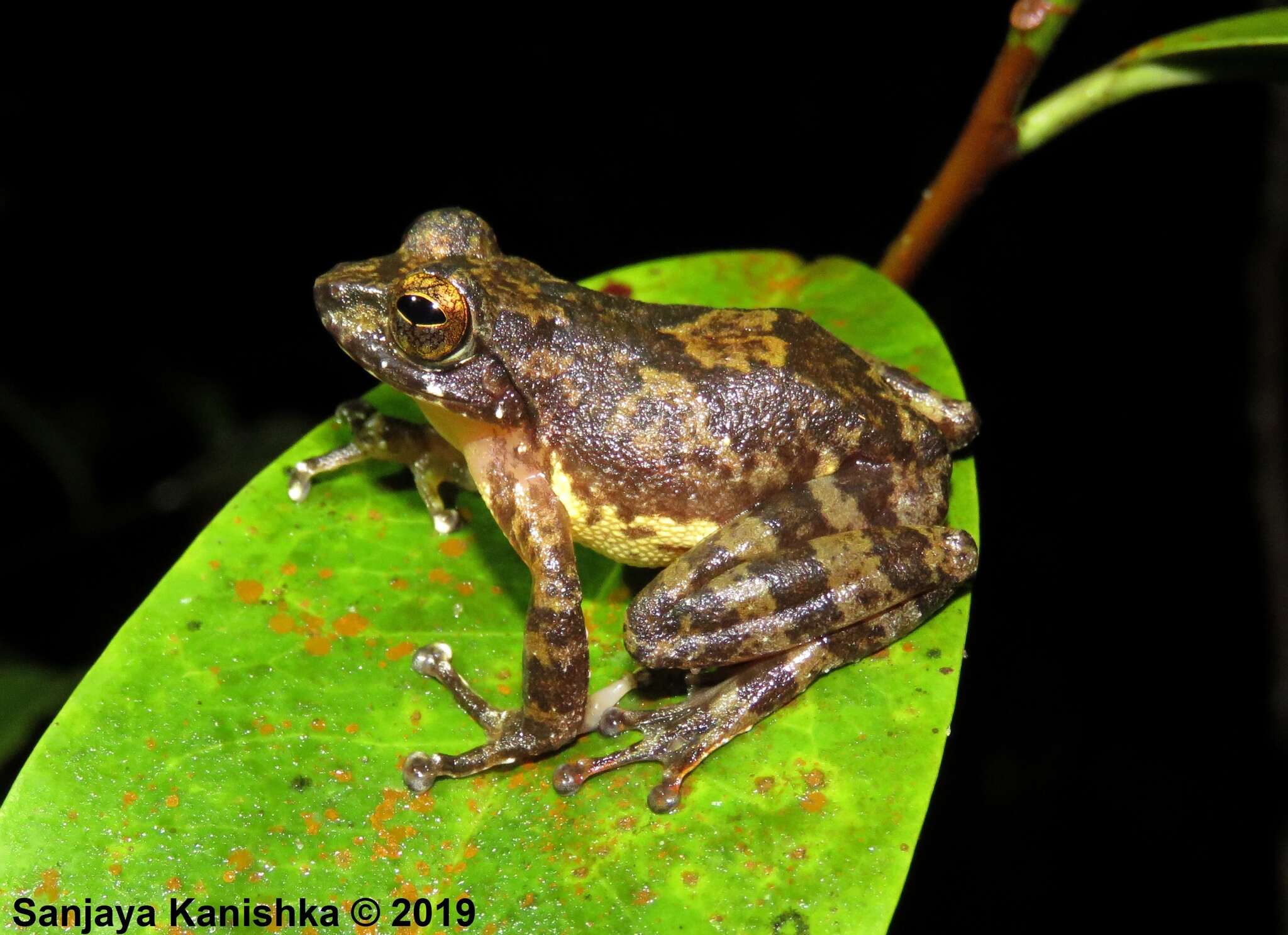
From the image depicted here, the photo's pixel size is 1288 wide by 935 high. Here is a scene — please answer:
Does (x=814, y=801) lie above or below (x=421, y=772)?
above

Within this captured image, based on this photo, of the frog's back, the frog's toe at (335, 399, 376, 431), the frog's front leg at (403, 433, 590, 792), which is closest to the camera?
the frog's front leg at (403, 433, 590, 792)

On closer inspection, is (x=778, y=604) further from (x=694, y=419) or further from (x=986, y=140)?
(x=986, y=140)

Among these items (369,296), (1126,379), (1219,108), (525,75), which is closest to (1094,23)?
(1219,108)

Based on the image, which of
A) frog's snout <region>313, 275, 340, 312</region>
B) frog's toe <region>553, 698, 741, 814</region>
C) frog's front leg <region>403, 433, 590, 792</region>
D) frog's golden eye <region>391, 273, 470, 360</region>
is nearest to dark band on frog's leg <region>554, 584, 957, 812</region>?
frog's toe <region>553, 698, 741, 814</region>

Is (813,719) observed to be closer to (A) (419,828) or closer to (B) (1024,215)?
(A) (419,828)

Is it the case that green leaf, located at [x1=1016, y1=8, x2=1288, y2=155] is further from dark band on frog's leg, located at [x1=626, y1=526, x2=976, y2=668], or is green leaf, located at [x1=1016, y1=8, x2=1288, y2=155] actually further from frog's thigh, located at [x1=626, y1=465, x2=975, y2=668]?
dark band on frog's leg, located at [x1=626, y1=526, x2=976, y2=668]

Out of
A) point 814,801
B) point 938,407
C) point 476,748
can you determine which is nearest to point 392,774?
point 476,748
